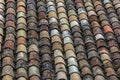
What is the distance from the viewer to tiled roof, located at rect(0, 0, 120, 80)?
837 cm

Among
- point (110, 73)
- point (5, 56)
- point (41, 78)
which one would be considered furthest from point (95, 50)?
point (5, 56)

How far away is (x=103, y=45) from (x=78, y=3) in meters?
2.16

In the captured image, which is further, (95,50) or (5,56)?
(95,50)

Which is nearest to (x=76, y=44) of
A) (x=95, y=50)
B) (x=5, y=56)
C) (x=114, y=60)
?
(x=95, y=50)

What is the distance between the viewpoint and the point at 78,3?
10.8 metres

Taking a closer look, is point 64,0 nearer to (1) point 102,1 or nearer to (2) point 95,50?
(1) point 102,1

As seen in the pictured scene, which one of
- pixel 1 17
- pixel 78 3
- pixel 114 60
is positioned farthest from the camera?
pixel 78 3

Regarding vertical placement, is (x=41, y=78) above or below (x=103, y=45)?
below

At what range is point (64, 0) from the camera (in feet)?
35.8

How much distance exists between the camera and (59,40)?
919 cm

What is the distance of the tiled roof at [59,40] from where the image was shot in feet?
27.5

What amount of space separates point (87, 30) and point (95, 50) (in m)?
0.85

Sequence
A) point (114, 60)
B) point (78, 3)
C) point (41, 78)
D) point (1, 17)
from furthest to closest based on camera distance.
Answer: point (78, 3) < point (1, 17) < point (114, 60) < point (41, 78)

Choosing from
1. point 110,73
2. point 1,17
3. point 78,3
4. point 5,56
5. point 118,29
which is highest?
point 78,3
